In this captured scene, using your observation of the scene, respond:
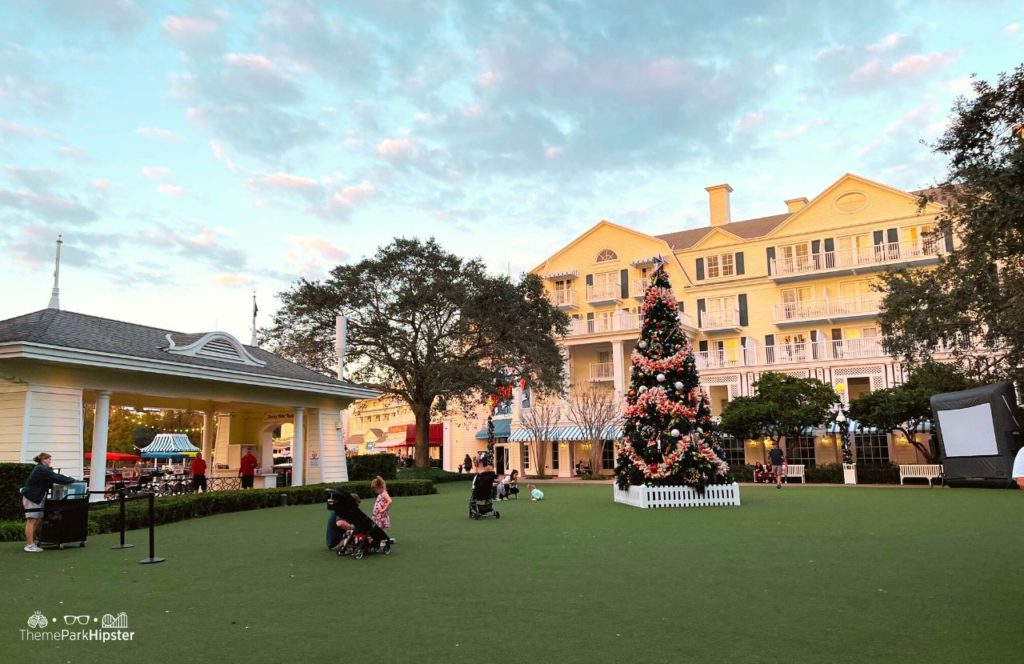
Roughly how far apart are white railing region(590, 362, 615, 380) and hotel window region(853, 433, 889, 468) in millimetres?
13896

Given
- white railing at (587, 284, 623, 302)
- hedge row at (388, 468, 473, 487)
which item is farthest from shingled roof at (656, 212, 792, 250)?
hedge row at (388, 468, 473, 487)

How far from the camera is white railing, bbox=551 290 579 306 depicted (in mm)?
45609

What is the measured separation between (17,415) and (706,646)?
16.9 meters

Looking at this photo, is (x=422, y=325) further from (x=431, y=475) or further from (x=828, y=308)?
(x=828, y=308)

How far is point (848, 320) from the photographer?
3856 cm

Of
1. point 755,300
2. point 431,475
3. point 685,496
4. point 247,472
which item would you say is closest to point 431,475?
point 431,475

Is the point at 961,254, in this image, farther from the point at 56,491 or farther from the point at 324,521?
the point at 56,491

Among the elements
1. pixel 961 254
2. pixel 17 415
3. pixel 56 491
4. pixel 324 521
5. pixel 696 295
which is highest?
pixel 696 295

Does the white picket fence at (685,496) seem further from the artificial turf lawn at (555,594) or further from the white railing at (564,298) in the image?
the white railing at (564,298)

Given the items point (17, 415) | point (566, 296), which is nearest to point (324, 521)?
point (17, 415)

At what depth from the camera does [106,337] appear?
63.4 ft

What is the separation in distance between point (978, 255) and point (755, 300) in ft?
87.1

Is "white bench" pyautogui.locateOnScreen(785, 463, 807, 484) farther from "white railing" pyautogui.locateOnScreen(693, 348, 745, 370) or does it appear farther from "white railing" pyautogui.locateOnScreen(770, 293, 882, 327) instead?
"white railing" pyautogui.locateOnScreen(770, 293, 882, 327)
